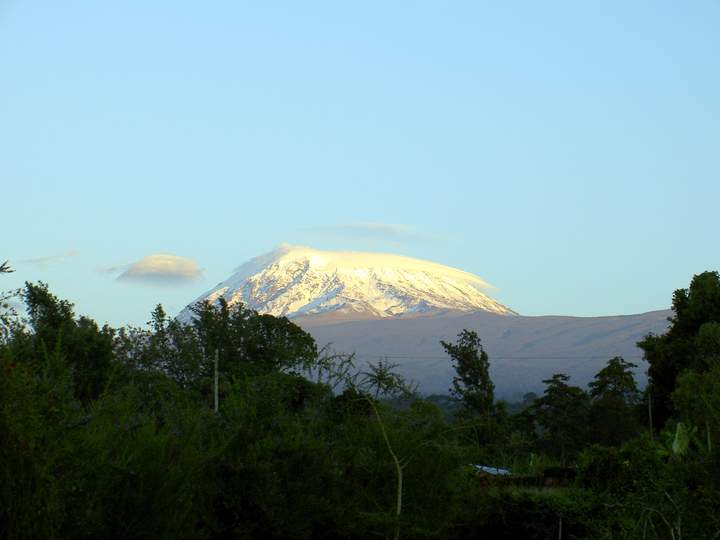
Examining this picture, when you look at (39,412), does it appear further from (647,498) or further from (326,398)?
(326,398)

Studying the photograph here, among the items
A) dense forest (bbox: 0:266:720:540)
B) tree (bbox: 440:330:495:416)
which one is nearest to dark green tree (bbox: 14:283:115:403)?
dense forest (bbox: 0:266:720:540)

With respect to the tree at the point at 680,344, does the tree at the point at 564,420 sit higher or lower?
lower

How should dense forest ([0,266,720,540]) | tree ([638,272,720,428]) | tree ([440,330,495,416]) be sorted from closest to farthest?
1. dense forest ([0,266,720,540])
2. tree ([638,272,720,428])
3. tree ([440,330,495,416])

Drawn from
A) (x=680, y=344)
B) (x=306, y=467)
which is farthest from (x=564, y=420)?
(x=306, y=467)

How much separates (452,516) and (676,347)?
84.4 feet

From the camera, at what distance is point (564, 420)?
58125 millimetres

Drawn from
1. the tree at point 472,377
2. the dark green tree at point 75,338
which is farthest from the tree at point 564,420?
the dark green tree at point 75,338

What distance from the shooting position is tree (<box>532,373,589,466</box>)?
57.5 m

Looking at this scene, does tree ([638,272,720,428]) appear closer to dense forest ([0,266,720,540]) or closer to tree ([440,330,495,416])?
dense forest ([0,266,720,540])

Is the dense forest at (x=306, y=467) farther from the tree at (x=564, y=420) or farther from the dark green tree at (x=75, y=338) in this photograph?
the tree at (x=564, y=420)

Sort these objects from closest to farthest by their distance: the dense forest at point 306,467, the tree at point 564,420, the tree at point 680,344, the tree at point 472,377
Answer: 1. the dense forest at point 306,467
2. the tree at point 680,344
3. the tree at point 564,420
4. the tree at point 472,377

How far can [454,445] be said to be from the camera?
2483 cm

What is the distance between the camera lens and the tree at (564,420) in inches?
2263

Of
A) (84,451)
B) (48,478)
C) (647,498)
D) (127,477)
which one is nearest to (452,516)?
(647,498)
